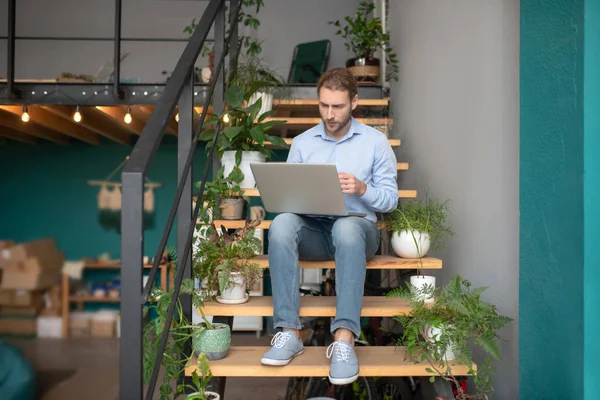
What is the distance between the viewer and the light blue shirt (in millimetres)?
2082

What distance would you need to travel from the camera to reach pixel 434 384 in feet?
5.69

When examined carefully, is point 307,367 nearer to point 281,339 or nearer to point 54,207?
point 281,339

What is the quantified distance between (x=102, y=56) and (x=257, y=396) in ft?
14.5

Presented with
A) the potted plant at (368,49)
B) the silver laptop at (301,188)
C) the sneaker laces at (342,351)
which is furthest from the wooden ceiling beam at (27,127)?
the sneaker laces at (342,351)

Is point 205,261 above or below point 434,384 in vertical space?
above

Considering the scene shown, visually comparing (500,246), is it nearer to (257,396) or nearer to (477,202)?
(477,202)

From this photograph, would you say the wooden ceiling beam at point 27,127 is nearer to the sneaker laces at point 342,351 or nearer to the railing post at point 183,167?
the railing post at point 183,167

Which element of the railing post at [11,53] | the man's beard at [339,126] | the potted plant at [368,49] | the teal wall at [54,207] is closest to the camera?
the teal wall at [54,207]

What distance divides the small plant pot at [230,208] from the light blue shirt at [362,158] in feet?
1.37

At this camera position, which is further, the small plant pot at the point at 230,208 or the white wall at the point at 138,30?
the white wall at the point at 138,30

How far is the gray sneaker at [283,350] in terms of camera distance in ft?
5.58

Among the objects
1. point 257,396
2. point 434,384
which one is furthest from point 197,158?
point 434,384

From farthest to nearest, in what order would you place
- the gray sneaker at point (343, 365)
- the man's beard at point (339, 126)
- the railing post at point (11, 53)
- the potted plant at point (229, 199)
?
the railing post at point (11, 53)
the potted plant at point (229, 199)
the man's beard at point (339, 126)
the gray sneaker at point (343, 365)

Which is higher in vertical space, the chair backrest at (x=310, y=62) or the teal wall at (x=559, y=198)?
the chair backrest at (x=310, y=62)
